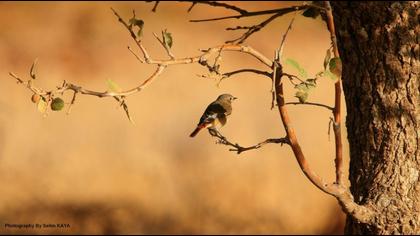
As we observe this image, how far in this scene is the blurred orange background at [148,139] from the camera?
3201 mm

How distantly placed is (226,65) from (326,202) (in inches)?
34.9

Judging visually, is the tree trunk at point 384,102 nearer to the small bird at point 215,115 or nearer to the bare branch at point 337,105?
the bare branch at point 337,105

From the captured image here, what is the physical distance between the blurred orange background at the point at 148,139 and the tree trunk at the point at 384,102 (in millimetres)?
1789

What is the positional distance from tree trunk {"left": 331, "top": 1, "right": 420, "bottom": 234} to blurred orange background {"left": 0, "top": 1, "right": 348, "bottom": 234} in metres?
1.79

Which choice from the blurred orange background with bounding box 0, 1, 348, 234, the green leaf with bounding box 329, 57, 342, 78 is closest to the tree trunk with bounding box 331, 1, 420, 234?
the green leaf with bounding box 329, 57, 342, 78

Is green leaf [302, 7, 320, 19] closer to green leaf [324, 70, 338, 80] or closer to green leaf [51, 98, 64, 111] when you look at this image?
green leaf [324, 70, 338, 80]

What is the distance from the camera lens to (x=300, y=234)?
3.42m

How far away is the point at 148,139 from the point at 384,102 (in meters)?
2.00

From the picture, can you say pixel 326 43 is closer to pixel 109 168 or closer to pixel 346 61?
pixel 109 168

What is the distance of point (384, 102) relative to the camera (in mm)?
1461

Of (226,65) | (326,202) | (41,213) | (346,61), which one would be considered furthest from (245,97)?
(346,61)

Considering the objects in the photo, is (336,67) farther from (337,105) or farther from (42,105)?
(42,105)

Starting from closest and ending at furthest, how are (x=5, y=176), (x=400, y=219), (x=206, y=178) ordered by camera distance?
(x=400, y=219) < (x=5, y=176) < (x=206, y=178)

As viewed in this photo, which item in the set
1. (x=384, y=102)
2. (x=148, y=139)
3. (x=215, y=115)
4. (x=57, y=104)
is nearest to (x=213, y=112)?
(x=215, y=115)
